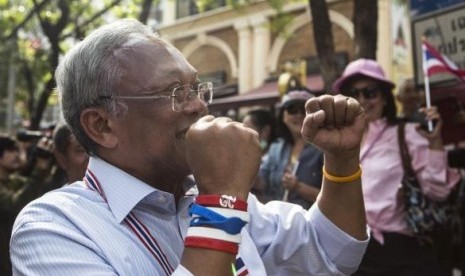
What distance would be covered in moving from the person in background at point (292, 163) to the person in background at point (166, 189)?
5.35ft

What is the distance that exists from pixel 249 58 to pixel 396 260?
47.5 feet

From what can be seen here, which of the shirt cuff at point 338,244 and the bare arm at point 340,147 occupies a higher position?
the bare arm at point 340,147

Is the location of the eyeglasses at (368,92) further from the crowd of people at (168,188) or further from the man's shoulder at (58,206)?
the man's shoulder at (58,206)

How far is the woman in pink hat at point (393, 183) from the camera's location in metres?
3.22

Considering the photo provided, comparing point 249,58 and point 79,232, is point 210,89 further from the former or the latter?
point 249,58

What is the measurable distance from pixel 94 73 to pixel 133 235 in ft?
1.52

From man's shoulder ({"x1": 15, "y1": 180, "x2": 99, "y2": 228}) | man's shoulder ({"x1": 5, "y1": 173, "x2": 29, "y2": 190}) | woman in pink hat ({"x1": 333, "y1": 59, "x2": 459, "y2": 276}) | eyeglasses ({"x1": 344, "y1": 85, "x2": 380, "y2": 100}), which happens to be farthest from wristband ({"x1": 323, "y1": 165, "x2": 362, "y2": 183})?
man's shoulder ({"x1": 5, "y1": 173, "x2": 29, "y2": 190})

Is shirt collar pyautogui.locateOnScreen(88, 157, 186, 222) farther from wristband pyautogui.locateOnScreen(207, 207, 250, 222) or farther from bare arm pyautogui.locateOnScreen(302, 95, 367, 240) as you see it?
bare arm pyautogui.locateOnScreen(302, 95, 367, 240)

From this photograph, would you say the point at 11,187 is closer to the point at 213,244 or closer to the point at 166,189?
the point at 166,189

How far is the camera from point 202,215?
126cm


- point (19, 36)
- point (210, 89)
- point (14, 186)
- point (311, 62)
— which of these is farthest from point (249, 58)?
point (210, 89)

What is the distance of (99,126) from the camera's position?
64.5 inches

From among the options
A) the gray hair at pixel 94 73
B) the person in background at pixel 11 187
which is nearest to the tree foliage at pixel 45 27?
the person in background at pixel 11 187

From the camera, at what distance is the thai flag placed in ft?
12.1
